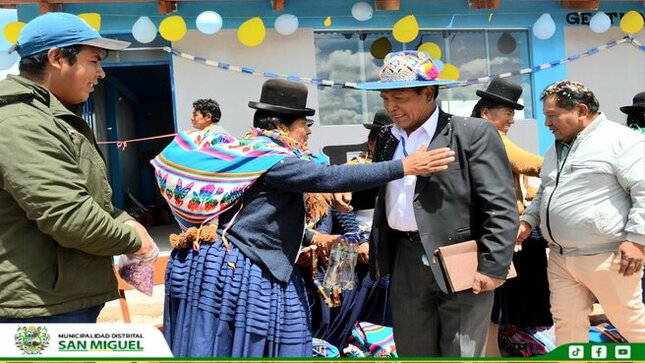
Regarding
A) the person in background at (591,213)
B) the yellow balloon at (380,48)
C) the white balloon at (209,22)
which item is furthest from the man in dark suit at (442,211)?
the yellow balloon at (380,48)

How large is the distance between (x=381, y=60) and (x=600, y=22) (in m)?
2.99

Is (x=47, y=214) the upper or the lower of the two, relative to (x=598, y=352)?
upper

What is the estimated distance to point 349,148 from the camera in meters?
7.46

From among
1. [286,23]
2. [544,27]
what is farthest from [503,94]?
[544,27]

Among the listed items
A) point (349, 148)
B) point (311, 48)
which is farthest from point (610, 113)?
point (311, 48)

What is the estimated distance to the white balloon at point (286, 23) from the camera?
6918mm

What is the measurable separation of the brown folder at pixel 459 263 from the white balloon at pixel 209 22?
5.10 metres

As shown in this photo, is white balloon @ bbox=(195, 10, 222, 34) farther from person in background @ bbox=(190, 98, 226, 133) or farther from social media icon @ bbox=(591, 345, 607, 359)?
social media icon @ bbox=(591, 345, 607, 359)

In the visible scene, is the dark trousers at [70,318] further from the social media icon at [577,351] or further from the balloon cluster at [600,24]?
the balloon cluster at [600,24]

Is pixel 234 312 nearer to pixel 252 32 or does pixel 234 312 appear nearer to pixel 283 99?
pixel 283 99

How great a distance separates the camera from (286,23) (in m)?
6.92

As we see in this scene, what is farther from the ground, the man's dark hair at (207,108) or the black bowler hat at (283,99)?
the man's dark hair at (207,108)

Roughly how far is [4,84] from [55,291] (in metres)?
0.71

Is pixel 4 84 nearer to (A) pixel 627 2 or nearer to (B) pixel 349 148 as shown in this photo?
(B) pixel 349 148
